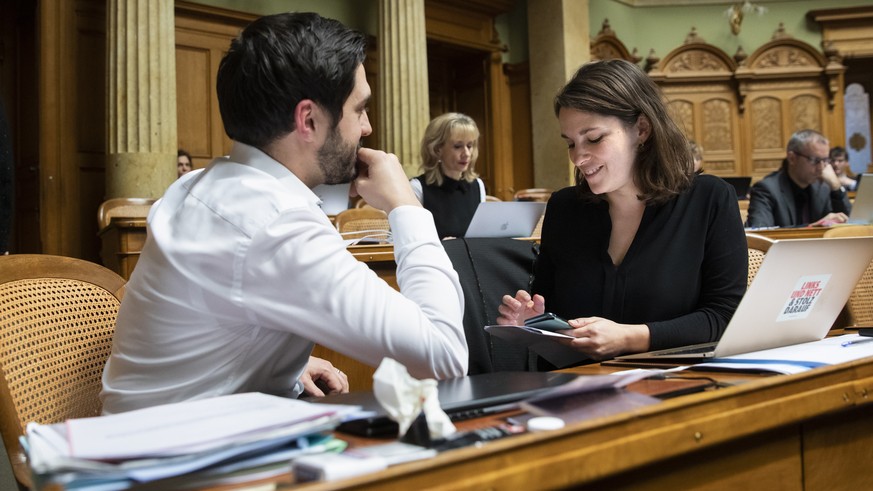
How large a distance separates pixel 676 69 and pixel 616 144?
901 cm

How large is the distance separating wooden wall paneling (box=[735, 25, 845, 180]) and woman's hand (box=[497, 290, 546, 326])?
928 centimetres

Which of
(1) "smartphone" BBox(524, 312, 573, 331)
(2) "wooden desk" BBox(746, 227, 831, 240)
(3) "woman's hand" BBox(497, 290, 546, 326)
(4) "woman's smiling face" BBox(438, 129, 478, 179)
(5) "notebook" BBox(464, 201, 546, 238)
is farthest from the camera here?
(4) "woman's smiling face" BBox(438, 129, 478, 179)

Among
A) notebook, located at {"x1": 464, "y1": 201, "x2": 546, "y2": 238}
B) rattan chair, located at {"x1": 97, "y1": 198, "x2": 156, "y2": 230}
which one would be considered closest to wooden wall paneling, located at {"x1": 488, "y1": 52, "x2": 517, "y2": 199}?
rattan chair, located at {"x1": 97, "y1": 198, "x2": 156, "y2": 230}

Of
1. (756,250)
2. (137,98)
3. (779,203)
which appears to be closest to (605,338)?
(756,250)

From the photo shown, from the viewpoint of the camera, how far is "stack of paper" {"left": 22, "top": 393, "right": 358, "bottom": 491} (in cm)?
61

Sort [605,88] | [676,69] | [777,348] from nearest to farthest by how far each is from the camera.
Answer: [777,348] → [605,88] → [676,69]

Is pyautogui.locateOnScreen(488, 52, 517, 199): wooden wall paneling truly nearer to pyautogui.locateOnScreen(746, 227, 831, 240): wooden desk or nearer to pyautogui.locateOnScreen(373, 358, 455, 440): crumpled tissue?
pyautogui.locateOnScreen(746, 227, 831, 240): wooden desk

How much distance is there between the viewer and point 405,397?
707 millimetres

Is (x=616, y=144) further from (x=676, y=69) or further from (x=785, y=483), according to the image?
(x=676, y=69)

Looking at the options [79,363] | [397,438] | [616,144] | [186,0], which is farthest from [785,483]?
[186,0]

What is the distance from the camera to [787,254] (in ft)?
3.71

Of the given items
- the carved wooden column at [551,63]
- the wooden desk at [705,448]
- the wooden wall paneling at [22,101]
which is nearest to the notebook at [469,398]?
the wooden desk at [705,448]

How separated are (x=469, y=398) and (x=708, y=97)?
33.2 feet

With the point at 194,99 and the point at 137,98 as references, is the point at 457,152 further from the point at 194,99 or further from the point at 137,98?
the point at 194,99
